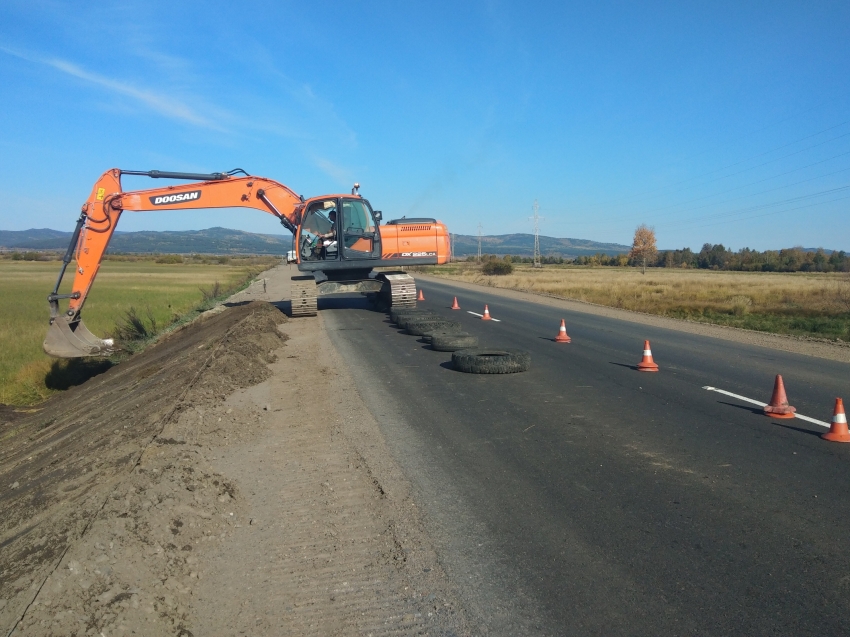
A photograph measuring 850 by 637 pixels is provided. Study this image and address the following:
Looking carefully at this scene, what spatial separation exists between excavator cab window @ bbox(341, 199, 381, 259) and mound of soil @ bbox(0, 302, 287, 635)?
9.69 metres

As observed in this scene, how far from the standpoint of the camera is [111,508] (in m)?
5.12

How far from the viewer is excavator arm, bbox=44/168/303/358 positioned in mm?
15523

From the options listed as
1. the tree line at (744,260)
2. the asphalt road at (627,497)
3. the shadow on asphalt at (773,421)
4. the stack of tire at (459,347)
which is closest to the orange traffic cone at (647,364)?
the asphalt road at (627,497)

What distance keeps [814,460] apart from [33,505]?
7.06 m

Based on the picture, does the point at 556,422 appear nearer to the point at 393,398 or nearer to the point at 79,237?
the point at 393,398

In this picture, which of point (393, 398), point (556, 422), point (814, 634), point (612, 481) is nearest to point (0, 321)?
point (393, 398)

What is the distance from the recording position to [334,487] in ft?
19.8

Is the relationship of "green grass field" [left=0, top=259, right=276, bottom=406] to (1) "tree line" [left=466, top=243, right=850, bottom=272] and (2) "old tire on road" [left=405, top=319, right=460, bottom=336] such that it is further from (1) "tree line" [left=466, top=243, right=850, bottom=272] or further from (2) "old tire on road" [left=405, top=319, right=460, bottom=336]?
(1) "tree line" [left=466, top=243, right=850, bottom=272]

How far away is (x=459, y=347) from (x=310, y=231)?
8.60 metres

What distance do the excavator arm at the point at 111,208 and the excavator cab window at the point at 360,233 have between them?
4.73 feet

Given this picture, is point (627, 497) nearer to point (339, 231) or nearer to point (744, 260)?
point (339, 231)

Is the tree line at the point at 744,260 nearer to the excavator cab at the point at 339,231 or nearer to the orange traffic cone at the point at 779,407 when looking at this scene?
the excavator cab at the point at 339,231

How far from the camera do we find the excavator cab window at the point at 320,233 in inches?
799

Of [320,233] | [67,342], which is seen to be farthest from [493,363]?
[320,233]
